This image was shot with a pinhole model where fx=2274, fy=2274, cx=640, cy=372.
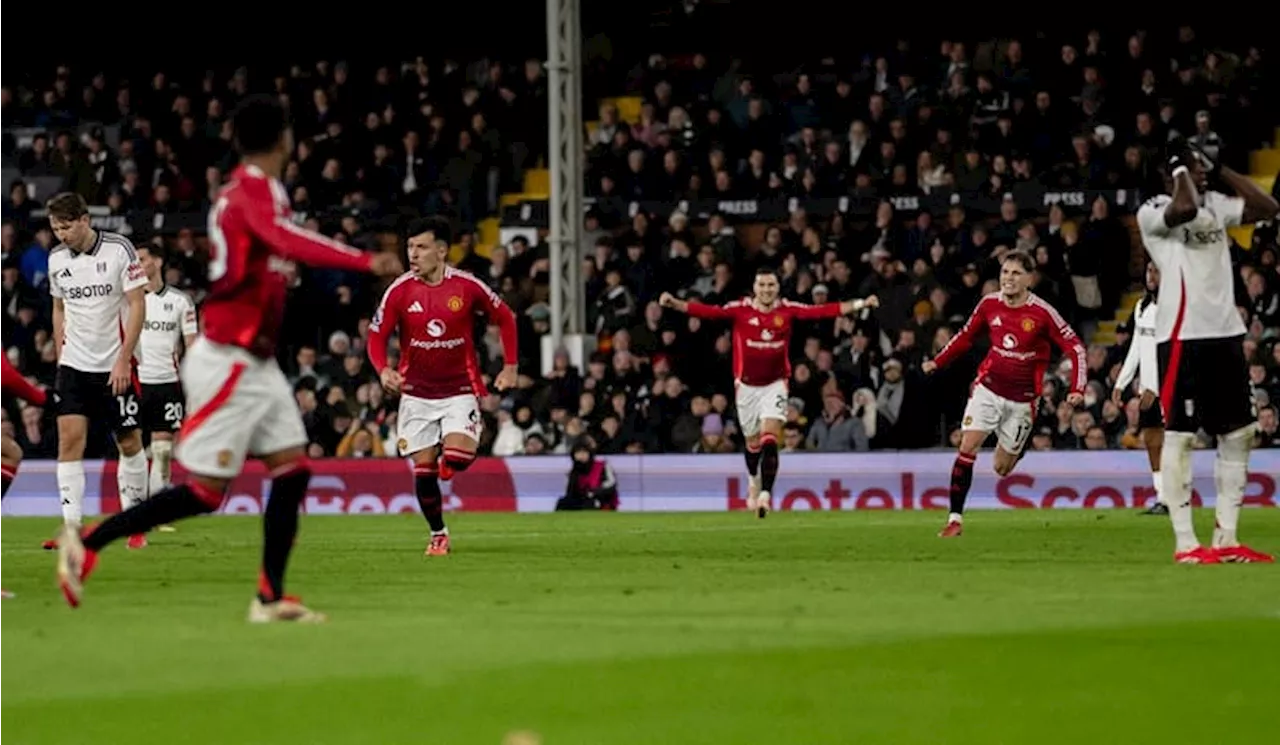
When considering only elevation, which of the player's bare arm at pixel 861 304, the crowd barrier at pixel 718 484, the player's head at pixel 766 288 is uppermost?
the player's head at pixel 766 288

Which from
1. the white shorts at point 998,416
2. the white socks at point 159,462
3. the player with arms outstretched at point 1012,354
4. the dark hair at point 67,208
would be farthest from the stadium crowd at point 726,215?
the dark hair at point 67,208

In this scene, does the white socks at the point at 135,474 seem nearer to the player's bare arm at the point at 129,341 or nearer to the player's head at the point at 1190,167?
the player's bare arm at the point at 129,341

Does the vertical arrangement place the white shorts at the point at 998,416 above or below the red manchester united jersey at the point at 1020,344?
below

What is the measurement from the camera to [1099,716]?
782 cm

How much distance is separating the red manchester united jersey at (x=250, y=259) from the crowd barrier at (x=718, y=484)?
57.3ft

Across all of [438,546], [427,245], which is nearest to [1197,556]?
[438,546]

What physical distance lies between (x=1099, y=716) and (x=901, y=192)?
2441cm

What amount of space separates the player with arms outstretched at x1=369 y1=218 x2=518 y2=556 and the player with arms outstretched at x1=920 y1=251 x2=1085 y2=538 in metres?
4.73

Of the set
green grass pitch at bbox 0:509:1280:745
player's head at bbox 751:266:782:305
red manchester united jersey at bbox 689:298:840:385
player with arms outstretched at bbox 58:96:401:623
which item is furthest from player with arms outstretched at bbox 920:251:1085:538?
player with arms outstretched at bbox 58:96:401:623

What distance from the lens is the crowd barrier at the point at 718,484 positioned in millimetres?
27047

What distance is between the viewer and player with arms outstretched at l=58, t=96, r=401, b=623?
1049 cm

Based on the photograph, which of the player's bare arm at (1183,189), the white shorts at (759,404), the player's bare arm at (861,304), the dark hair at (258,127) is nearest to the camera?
the dark hair at (258,127)

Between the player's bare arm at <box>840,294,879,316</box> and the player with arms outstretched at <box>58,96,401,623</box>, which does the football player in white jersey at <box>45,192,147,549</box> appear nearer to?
the player with arms outstretched at <box>58,96,401,623</box>

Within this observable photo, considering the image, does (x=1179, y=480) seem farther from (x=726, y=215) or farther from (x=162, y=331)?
(x=726, y=215)
